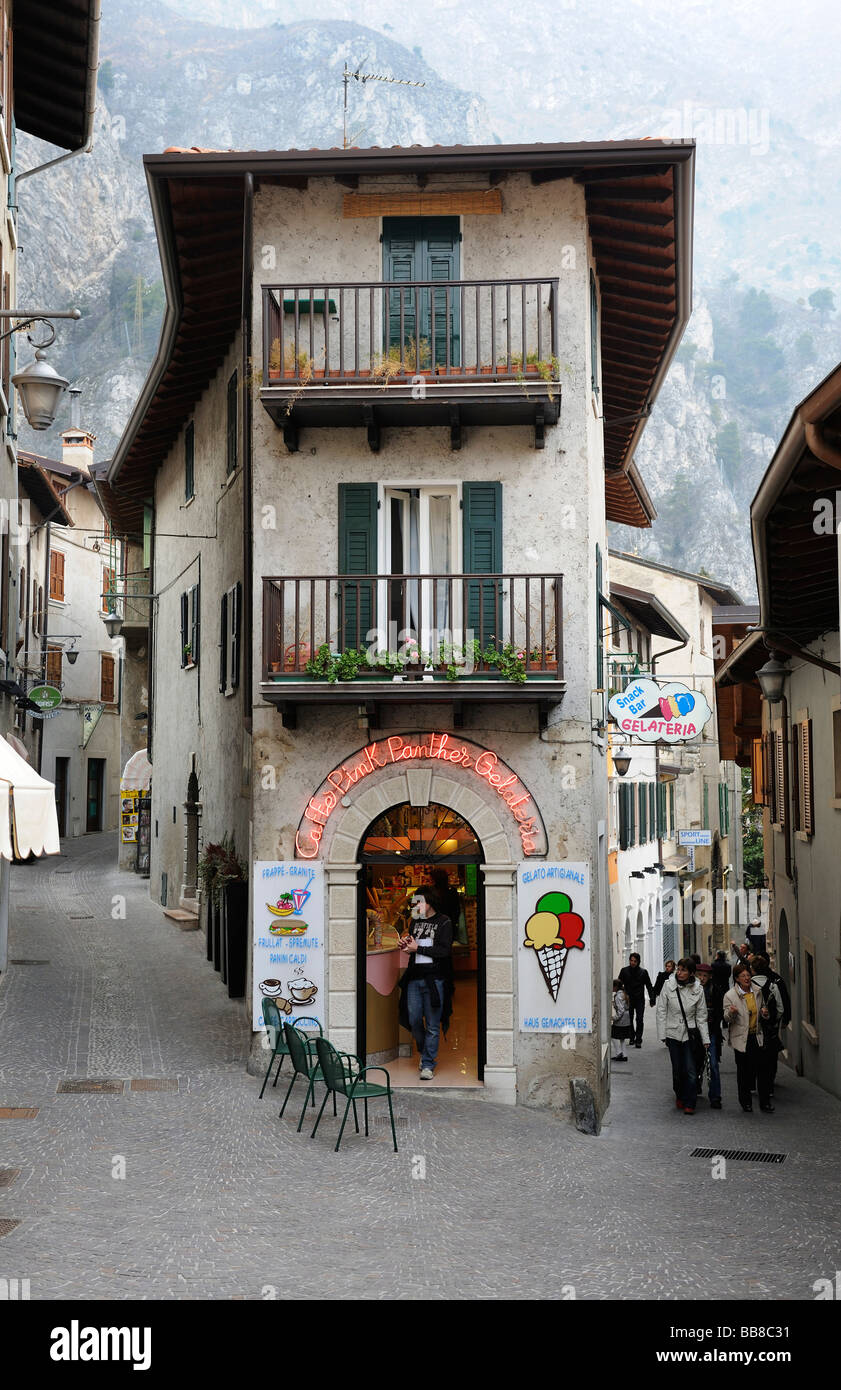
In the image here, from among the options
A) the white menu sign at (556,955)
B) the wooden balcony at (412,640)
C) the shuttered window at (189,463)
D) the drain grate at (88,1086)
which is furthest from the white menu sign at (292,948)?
the shuttered window at (189,463)

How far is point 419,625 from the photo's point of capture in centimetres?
1456

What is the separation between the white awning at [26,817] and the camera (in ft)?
29.8

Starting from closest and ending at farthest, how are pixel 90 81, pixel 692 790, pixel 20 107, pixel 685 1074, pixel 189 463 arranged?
1. pixel 685 1074
2. pixel 90 81
3. pixel 20 107
4. pixel 189 463
5. pixel 692 790

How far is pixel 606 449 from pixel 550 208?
22.4 feet

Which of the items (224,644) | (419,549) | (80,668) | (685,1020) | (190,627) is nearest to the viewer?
(419,549)

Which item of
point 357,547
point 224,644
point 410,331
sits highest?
point 410,331

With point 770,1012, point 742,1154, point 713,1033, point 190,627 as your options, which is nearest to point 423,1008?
point 742,1154

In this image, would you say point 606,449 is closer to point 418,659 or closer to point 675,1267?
point 418,659

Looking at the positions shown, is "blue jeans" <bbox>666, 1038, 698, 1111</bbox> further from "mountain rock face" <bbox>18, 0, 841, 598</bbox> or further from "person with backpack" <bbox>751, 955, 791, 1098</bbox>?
"mountain rock face" <bbox>18, 0, 841, 598</bbox>

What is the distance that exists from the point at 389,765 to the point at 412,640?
1.33 metres

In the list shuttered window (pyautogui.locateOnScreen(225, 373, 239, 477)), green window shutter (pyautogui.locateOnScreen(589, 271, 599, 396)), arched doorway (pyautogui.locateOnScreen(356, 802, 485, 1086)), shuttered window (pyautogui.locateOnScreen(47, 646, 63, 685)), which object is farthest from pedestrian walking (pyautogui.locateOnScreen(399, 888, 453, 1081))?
shuttered window (pyautogui.locateOnScreen(47, 646, 63, 685))

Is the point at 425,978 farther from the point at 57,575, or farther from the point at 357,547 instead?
the point at 57,575

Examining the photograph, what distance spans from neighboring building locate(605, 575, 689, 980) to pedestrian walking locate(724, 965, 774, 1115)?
10.00 meters
